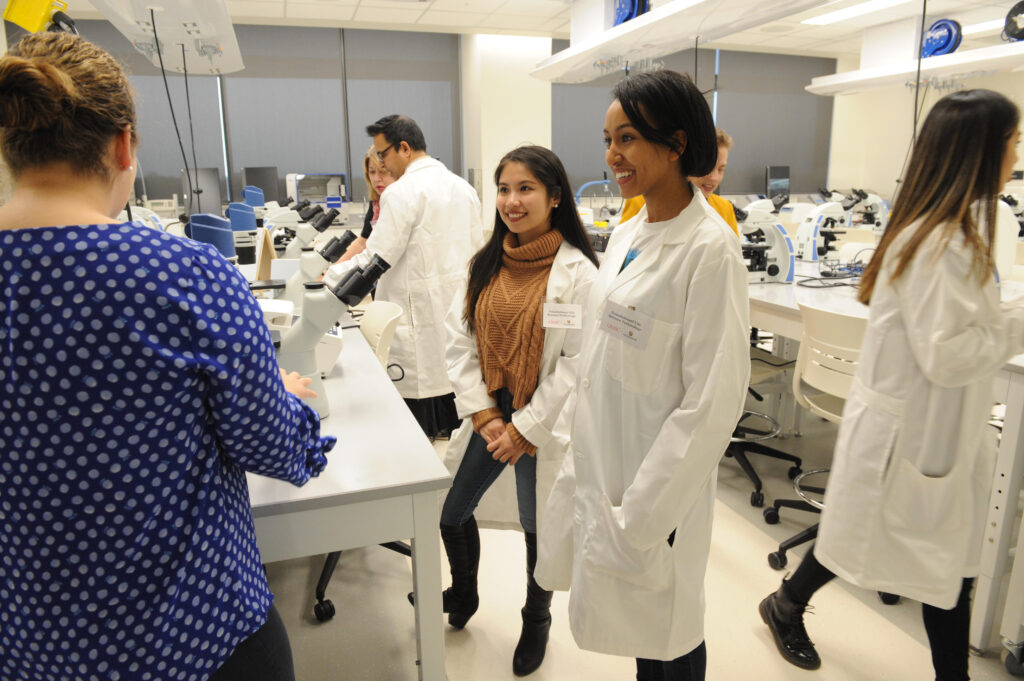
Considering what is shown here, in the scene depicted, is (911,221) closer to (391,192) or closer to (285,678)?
(285,678)

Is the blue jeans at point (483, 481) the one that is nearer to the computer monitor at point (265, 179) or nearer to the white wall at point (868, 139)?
the computer monitor at point (265, 179)

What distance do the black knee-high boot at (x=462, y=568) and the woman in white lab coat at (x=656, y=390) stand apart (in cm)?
53

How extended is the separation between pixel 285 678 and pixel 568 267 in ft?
3.46

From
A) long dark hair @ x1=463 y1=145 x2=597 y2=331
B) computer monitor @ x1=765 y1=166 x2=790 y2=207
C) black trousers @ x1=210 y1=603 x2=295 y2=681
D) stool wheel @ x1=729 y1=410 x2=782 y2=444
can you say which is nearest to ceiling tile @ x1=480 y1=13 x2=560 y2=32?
computer monitor @ x1=765 y1=166 x2=790 y2=207

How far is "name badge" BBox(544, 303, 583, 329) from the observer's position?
1.54 metres

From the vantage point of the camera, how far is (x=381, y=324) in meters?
2.31

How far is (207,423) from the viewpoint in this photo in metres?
0.80

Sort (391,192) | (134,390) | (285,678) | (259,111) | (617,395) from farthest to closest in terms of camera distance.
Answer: (259,111)
(391,192)
(617,395)
(285,678)
(134,390)

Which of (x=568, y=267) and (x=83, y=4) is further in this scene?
(x=83, y=4)

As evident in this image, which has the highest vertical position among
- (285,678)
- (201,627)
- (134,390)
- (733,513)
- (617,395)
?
(134,390)

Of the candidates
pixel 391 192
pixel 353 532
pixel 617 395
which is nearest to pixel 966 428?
pixel 617 395

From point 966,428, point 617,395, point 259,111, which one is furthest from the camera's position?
point 259,111

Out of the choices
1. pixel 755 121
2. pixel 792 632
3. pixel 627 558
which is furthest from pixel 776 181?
pixel 627 558

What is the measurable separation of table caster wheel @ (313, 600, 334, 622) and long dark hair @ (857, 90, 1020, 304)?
5.74 ft
